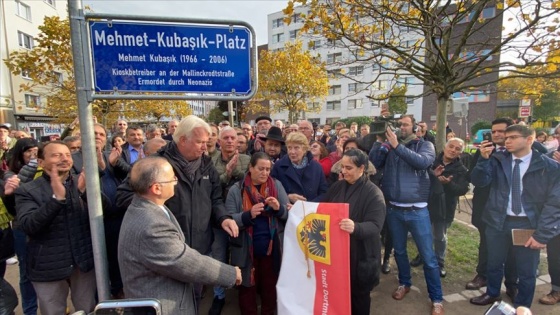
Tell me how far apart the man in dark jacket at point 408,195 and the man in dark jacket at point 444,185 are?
0.70m

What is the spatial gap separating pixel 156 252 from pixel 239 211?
1397 millimetres

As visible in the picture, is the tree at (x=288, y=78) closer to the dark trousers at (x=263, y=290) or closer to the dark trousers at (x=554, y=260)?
the dark trousers at (x=554, y=260)

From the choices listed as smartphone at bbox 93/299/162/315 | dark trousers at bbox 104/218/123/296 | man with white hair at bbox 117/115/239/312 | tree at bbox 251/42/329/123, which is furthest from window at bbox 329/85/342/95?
smartphone at bbox 93/299/162/315

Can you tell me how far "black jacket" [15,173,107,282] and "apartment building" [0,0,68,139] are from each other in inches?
1064

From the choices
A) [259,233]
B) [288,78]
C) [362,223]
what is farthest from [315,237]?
[288,78]

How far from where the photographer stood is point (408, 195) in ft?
11.5

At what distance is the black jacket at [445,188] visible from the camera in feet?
13.6

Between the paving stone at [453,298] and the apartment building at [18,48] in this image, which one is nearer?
the paving stone at [453,298]

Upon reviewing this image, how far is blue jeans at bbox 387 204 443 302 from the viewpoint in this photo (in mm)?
3402

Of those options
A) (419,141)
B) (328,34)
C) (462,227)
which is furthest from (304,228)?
(462,227)

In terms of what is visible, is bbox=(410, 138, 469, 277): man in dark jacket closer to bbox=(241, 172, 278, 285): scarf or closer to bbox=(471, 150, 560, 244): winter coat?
bbox=(471, 150, 560, 244): winter coat

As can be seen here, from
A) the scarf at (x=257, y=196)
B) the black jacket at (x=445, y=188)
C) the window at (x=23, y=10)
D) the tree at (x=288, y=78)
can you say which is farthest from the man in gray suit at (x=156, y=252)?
the window at (x=23, y=10)

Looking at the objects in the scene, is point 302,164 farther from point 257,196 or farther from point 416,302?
point 416,302

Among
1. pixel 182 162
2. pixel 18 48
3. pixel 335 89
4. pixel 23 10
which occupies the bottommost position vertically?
pixel 182 162
